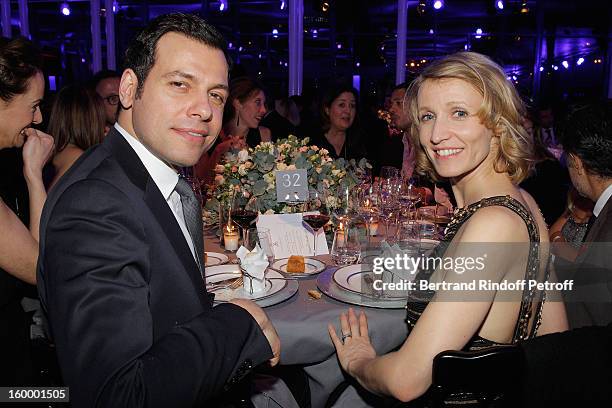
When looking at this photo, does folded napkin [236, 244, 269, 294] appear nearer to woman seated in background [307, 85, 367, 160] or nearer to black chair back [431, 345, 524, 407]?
black chair back [431, 345, 524, 407]

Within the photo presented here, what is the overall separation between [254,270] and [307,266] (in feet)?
A: 1.47

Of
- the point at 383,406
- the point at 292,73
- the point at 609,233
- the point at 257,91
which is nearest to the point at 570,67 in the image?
the point at 292,73

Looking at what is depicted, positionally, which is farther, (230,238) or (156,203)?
(230,238)

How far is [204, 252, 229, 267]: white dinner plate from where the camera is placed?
7.19ft

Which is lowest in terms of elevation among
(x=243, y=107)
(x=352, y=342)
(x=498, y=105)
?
(x=352, y=342)

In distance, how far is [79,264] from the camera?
0.95 metres

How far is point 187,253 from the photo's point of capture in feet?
3.87

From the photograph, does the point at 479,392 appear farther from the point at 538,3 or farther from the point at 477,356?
the point at 538,3

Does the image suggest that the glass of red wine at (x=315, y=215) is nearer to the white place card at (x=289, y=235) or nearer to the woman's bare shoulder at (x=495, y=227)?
the white place card at (x=289, y=235)

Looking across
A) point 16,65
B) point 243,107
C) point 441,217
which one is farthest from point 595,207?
point 243,107

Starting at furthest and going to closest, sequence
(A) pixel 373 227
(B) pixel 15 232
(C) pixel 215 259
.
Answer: (A) pixel 373 227 → (C) pixel 215 259 → (B) pixel 15 232

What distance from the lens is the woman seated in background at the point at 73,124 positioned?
10.9ft

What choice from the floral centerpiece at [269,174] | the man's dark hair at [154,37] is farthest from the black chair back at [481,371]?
the floral centerpiece at [269,174]

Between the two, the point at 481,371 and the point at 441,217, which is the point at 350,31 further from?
the point at 481,371
